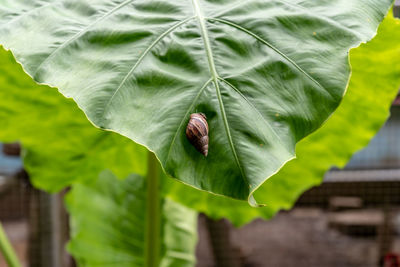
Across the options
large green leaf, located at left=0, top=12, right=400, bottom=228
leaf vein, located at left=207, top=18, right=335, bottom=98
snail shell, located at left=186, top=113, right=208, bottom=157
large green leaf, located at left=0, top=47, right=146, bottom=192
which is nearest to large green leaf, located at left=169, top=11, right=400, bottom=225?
large green leaf, located at left=0, top=12, right=400, bottom=228

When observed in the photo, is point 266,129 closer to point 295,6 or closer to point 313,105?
point 313,105

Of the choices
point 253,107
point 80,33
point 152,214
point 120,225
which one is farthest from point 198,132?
point 120,225

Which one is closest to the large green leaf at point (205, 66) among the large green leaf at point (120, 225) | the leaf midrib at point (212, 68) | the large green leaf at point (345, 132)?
the leaf midrib at point (212, 68)

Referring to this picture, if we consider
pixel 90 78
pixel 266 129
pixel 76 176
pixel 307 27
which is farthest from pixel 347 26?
pixel 76 176

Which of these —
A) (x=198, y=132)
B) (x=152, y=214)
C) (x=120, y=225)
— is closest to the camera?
(x=198, y=132)

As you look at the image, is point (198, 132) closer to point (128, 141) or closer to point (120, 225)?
point (128, 141)

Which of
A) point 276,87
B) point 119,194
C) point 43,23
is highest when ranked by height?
point 276,87

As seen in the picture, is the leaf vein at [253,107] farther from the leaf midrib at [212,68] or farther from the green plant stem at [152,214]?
the green plant stem at [152,214]
